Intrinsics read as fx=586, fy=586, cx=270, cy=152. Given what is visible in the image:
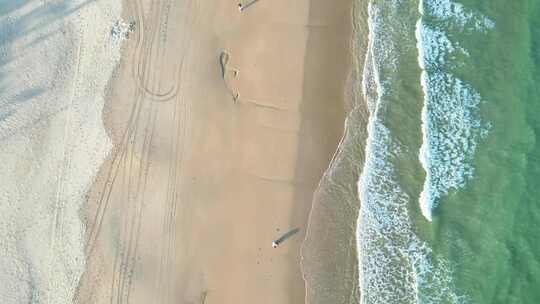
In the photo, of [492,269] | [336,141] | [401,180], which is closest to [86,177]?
[336,141]

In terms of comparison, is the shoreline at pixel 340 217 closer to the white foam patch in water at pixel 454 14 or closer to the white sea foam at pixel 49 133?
the white foam patch in water at pixel 454 14

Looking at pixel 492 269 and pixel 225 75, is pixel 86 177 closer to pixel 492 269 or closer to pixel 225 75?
pixel 225 75

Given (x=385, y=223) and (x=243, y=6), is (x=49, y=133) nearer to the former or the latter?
(x=243, y=6)

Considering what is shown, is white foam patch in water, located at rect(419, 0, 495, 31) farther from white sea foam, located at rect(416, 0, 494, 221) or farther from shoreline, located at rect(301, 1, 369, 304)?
shoreline, located at rect(301, 1, 369, 304)

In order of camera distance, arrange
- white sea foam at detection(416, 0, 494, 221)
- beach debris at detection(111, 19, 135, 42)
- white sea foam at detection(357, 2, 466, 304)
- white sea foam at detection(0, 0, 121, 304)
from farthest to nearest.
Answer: beach debris at detection(111, 19, 135, 42)
white sea foam at detection(0, 0, 121, 304)
white sea foam at detection(416, 0, 494, 221)
white sea foam at detection(357, 2, 466, 304)

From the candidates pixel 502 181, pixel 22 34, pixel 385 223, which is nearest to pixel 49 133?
pixel 22 34

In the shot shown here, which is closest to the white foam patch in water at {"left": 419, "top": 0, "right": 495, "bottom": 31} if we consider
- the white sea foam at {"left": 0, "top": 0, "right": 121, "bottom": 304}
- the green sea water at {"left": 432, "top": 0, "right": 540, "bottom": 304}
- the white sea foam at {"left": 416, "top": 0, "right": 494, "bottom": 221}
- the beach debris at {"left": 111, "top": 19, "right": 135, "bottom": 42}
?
the white sea foam at {"left": 416, "top": 0, "right": 494, "bottom": 221}

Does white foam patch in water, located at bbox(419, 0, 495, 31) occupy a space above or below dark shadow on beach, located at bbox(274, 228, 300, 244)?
above
